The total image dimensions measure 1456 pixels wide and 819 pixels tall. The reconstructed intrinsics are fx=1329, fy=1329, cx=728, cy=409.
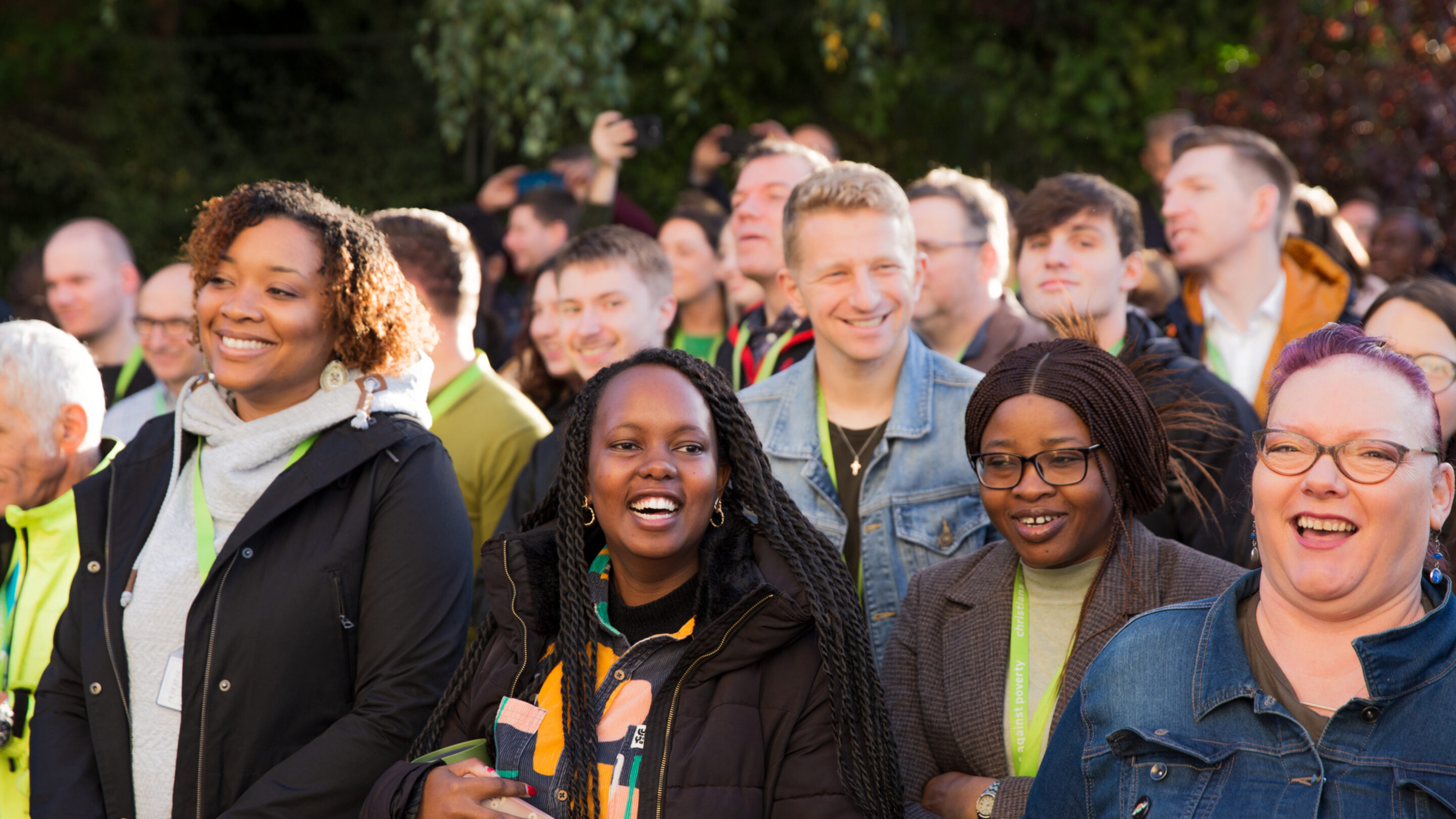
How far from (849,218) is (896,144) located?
7.63 meters

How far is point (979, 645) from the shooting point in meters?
2.98

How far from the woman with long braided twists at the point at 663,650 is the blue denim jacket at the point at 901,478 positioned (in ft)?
2.23

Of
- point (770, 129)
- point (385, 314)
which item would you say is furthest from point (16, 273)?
point (385, 314)

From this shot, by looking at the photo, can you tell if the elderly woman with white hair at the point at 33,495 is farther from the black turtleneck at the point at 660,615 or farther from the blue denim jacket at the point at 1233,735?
the blue denim jacket at the point at 1233,735

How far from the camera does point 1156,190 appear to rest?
9766 mm

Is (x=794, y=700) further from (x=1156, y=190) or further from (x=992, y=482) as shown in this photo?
(x=1156, y=190)

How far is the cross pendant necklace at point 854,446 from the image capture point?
12.1 ft

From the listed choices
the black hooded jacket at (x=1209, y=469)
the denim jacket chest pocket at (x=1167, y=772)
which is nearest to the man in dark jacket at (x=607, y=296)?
the black hooded jacket at (x=1209, y=469)

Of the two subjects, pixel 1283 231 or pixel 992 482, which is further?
pixel 1283 231

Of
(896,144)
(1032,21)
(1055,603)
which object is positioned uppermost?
(1032,21)

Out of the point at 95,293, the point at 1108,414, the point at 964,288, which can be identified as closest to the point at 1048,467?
the point at 1108,414

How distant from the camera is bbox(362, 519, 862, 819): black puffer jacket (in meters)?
2.51

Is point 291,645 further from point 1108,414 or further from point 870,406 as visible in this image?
point 1108,414

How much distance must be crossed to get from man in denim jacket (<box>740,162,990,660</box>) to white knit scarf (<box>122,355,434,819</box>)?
109cm
